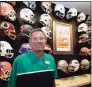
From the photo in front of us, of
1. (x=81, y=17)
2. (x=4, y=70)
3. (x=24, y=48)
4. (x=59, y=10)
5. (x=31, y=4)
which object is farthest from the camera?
(x=81, y=17)

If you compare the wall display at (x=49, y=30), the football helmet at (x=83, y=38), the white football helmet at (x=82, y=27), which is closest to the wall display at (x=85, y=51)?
the wall display at (x=49, y=30)

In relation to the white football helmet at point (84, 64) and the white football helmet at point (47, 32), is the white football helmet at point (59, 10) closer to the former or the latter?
the white football helmet at point (47, 32)

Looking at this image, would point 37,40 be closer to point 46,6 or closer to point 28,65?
point 28,65

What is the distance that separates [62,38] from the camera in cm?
228

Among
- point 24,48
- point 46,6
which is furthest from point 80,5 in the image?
point 24,48

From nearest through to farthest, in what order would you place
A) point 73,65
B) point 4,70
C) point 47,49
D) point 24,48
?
point 4,70
point 24,48
point 47,49
point 73,65

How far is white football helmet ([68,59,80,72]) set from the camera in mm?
2336

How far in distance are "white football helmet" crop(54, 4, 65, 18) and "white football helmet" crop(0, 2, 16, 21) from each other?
57 cm

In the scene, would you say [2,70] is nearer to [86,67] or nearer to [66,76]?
[66,76]

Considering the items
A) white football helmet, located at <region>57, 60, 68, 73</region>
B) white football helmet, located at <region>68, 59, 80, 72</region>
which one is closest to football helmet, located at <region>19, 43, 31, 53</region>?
white football helmet, located at <region>57, 60, 68, 73</region>

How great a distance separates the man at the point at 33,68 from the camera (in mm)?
1186

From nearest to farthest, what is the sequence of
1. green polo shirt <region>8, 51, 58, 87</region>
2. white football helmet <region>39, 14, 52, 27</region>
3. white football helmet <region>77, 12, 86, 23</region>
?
green polo shirt <region>8, 51, 58, 87</region> → white football helmet <region>39, 14, 52, 27</region> → white football helmet <region>77, 12, 86, 23</region>

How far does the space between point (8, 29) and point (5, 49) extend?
0.18 meters

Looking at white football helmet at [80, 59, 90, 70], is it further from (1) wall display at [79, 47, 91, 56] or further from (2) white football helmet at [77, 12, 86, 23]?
(2) white football helmet at [77, 12, 86, 23]
